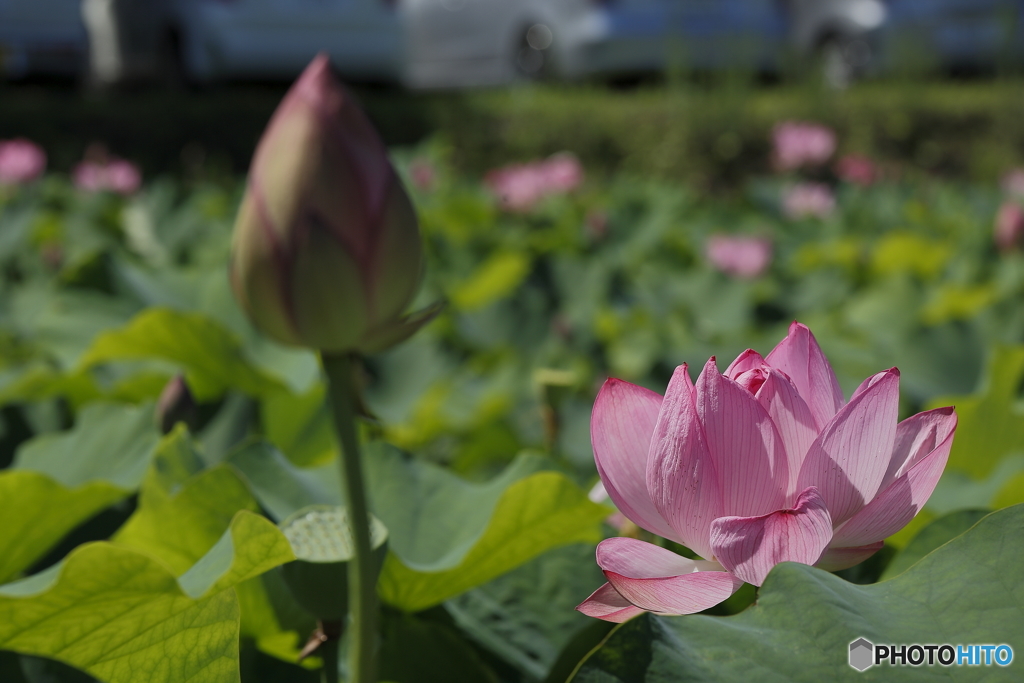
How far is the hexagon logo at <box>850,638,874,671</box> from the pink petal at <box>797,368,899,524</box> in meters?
0.05

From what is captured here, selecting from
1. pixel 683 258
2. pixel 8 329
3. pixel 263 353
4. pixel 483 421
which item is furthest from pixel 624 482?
pixel 683 258

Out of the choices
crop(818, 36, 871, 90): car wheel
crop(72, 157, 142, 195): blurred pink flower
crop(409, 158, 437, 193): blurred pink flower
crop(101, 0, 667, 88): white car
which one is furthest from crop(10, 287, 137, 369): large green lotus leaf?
crop(818, 36, 871, 90): car wheel

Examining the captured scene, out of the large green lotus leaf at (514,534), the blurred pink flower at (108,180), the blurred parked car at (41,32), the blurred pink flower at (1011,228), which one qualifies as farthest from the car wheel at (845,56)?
the large green lotus leaf at (514,534)

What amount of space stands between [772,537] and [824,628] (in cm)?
4

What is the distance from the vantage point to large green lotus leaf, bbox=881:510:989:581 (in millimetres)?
569

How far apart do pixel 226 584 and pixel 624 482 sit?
0.20 metres

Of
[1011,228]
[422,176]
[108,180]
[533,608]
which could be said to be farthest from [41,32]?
[533,608]

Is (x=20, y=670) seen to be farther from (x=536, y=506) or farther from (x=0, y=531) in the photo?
(x=536, y=506)

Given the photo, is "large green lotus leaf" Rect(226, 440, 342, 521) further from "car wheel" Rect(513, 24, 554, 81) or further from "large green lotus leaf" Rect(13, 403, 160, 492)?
"car wheel" Rect(513, 24, 554, 81)

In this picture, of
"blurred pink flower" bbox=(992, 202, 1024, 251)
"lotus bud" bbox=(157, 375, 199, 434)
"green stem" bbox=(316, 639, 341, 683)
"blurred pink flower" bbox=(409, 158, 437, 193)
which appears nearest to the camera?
"green stem" bbox=(316, 639, 341, 683)

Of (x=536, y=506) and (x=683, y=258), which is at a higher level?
(x=536, y=506)

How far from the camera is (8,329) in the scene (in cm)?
151

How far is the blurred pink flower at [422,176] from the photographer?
3.02 meters

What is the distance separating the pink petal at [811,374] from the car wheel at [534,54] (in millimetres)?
7926
